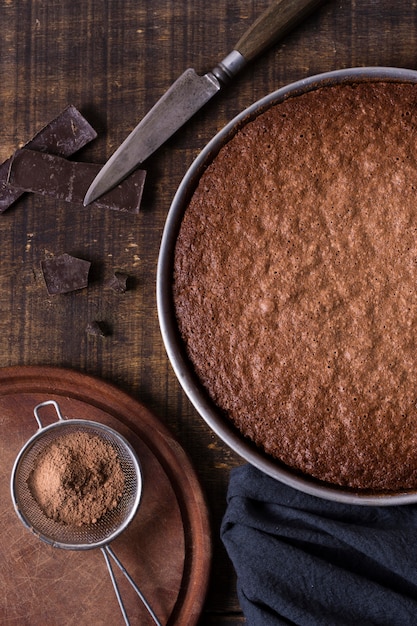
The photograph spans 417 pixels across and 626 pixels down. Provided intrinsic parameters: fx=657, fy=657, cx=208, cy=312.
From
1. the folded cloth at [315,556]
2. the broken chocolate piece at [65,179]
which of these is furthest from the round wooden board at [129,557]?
the broken chocolate piece at [65,179]

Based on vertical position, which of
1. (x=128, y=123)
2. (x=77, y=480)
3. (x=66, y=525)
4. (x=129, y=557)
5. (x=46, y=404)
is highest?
(x=128, y=123)

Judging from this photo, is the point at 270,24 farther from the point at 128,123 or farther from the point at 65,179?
the point at 65,179

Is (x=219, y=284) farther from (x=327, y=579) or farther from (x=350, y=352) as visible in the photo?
(x=327, y=579)

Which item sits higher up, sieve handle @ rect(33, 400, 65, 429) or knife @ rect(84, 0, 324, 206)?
knife @ rect(84, 0, 324, 206)

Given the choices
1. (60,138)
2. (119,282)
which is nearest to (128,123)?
(60,138)

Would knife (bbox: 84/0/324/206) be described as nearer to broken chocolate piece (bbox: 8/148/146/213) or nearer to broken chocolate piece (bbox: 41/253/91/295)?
broken chocolate piece (bbox: 8/148/146/213)

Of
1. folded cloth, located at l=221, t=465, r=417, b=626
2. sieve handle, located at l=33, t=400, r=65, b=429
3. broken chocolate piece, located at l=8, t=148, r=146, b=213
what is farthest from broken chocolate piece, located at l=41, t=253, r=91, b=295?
folded cloth, located at l=221, t=465, r=417, b=626
